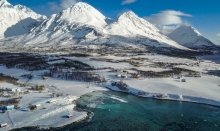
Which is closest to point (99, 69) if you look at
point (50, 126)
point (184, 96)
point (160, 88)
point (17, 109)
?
point (160, 88)

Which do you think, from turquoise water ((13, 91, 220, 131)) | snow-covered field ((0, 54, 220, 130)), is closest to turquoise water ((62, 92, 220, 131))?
turquoise water ((13, 91, 220, 131))

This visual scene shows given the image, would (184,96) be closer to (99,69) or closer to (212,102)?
(212,102)

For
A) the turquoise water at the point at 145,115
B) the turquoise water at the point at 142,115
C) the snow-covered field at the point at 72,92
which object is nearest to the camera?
the turquoise water at the point at 142,115

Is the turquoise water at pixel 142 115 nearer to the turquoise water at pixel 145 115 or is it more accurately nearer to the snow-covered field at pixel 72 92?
the turquoise water at pixel 145 115

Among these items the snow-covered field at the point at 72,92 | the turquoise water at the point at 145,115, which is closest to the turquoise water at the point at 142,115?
the turquoise water at the point at 145,115

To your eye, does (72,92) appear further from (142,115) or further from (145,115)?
(145,115)

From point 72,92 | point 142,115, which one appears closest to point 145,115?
point 142,115

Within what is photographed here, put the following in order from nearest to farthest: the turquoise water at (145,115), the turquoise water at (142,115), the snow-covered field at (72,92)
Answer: the turquoise water at (142,115)
the turquoise water at (145,115)
the snow-covered field at (72,92)

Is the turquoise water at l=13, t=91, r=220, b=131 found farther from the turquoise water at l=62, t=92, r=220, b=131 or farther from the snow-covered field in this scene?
the snow-covered field
